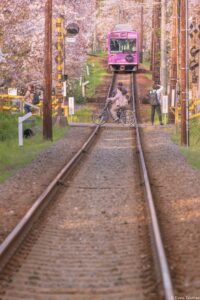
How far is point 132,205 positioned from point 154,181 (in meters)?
2.90

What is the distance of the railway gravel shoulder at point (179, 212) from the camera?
6.96 meters

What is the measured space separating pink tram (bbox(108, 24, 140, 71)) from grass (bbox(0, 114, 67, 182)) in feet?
79.8

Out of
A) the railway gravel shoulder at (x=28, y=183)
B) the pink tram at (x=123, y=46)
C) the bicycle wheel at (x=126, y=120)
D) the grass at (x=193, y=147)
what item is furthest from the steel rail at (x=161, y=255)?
the pink tram at (x=123, y=46)

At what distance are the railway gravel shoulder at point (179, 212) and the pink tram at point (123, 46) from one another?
32166 mm

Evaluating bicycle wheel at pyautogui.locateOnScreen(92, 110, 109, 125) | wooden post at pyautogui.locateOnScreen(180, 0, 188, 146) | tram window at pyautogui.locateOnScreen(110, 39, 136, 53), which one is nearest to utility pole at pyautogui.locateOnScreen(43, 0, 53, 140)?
wooden post at pyautogui.locateOnScreen(180, 0, 188, 146)

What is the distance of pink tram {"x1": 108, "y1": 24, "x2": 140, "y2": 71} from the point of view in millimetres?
51188

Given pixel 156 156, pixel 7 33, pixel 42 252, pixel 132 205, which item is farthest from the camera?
pixel 7 33

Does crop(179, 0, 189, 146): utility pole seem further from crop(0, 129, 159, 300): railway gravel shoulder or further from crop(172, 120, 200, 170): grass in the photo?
crop(0, 129, 159, 300): railway gravel shoulder

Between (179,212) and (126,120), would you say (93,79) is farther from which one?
(179,212)

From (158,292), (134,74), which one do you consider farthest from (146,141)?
(134,74)

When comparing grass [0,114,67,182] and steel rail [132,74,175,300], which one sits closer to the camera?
steel rail [132,74,175,300]

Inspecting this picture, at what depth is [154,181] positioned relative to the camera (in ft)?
45.6

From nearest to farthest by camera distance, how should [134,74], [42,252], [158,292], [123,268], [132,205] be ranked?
[158,292] → [123,268] → [42,252] → [132,205] → [134,74]

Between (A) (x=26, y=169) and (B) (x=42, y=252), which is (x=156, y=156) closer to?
(A) (x=26, y=169)
